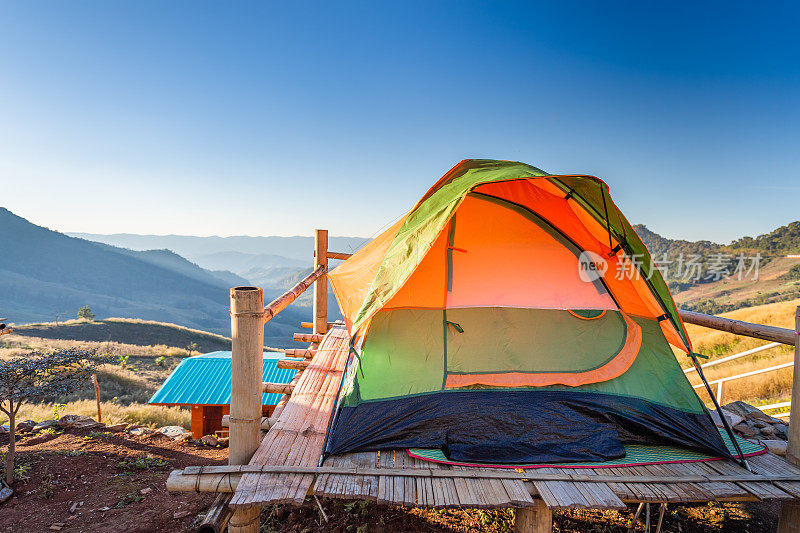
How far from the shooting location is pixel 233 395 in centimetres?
259

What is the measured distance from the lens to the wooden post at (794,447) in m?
2.63

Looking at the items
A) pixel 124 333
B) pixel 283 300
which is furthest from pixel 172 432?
pixel 124 333

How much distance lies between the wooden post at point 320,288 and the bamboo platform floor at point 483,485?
128 inches

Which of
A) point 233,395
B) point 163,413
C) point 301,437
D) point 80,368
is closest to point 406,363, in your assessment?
point 301,437

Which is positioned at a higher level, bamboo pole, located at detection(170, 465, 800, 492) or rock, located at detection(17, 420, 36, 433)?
bamboo pole, located at detection(170, 465, 800, 492)

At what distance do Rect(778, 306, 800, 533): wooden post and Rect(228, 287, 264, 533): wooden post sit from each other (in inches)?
137

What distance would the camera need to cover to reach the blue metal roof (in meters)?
Answer: 8.52

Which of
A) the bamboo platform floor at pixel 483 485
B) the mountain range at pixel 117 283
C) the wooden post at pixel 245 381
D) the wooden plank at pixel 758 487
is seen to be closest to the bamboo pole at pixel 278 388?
the bamboo platform floor at pixel 483 485

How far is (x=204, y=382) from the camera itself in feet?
30.4

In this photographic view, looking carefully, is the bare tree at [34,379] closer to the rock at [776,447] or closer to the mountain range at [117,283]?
the rock at [776,447]

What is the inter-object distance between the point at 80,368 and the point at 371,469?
27.0ft

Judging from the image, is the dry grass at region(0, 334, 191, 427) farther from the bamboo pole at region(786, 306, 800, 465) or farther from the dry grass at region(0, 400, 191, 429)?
the bamboo pole at region(786, 306, 800, 465)

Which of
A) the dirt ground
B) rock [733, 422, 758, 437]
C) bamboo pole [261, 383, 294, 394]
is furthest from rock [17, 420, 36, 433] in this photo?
rock [733, 422, 758, 437]

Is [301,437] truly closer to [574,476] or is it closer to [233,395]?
[233,395]
